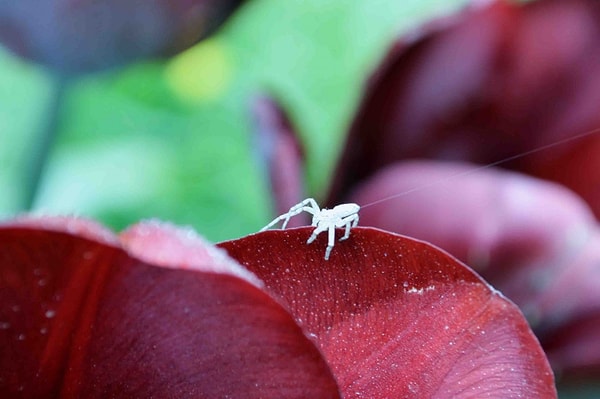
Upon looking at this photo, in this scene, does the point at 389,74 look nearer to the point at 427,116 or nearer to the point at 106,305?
the point at 427,116

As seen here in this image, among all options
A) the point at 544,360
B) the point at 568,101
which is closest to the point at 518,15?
the point at 568,101

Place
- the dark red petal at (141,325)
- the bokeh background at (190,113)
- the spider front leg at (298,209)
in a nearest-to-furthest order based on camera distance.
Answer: the dark red petal at (141,325)
the spider front leg at (298,209)
the bokeh background at (190,113)

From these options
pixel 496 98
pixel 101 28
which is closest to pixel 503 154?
pixel 496 98

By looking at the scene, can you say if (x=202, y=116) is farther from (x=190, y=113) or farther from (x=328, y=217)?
(x=328, y=217)

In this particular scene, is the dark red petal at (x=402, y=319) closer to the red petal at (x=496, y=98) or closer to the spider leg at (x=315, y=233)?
the spider leg at (x=315, y=233)

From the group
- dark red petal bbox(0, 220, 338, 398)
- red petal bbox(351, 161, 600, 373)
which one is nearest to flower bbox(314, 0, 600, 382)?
red petal bbox(351, 161, 600, 373)

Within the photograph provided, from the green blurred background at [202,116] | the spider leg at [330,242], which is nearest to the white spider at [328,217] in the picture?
the spider leg at [330,242]
